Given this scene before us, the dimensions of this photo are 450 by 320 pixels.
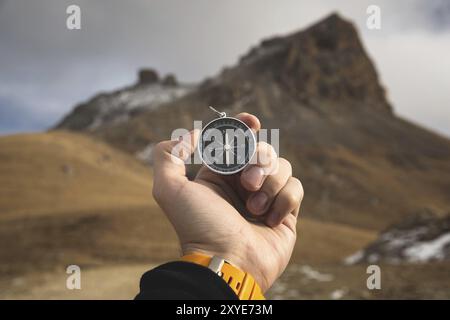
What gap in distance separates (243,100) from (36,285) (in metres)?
75.0

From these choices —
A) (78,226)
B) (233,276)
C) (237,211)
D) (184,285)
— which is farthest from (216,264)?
(78,226)

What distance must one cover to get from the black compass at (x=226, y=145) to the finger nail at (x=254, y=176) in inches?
6.5

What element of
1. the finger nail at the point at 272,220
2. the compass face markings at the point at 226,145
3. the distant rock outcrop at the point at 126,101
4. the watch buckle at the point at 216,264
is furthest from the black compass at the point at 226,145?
the distant rock outcrop at the point at 126,101

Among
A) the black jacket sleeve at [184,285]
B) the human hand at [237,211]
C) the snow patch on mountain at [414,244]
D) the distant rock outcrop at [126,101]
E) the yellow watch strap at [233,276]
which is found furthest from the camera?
the distant rock outcrop at [126,101]

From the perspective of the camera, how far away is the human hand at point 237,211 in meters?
2.83

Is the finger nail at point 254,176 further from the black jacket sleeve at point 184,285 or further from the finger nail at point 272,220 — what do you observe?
the black jacket sleeve at point 184,285

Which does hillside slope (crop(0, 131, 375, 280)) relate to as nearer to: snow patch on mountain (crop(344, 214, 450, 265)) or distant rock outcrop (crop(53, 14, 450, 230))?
snow patch on mountain (crop(344, 214, 450, 265))

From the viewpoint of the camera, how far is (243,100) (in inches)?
3396

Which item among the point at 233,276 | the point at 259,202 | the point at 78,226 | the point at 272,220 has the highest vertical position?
the point at 259,202

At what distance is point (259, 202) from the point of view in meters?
3.01

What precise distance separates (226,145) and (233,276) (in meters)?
1.21

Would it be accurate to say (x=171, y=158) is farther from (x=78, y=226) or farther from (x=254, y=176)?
(x=78, y=226)

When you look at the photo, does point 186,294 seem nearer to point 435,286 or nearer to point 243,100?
point 435,286
